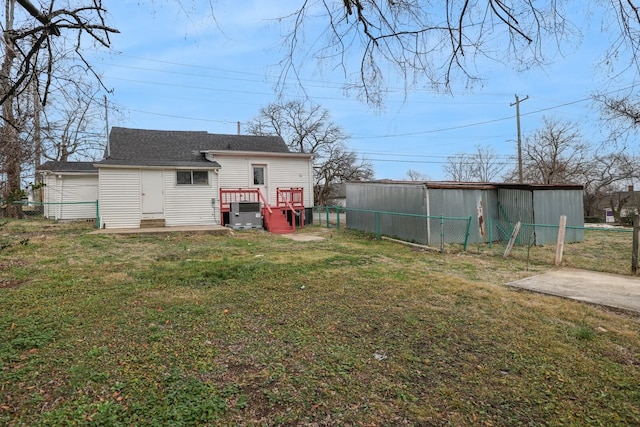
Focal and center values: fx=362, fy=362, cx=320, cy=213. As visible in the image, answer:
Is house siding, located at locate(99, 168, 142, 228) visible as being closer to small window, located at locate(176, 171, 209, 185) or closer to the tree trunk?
small window, located at locate(176, 171, 209, 185)

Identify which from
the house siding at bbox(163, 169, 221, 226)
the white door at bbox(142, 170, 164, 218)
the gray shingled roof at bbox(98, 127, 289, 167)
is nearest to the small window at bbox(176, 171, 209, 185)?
the house siding at bbox(163, 169, 221, 226)

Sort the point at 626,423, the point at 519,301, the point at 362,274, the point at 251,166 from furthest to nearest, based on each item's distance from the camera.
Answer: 1. the point at 251,166
2. the point at 362,274
3. the point at 519,301
4. the point at 626,423

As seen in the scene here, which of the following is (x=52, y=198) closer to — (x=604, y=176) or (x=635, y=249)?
(x=635, y=249)

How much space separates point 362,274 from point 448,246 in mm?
5425

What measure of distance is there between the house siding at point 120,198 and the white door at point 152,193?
0.69 ft

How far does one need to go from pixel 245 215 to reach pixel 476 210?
883 centimetres

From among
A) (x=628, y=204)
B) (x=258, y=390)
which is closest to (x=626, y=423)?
(x=258, y=390)

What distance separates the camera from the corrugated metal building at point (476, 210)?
11.2m

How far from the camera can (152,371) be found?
2752mm

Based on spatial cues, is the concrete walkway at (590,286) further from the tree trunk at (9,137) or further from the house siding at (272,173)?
the house siding at (272,173)

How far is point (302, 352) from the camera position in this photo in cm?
316

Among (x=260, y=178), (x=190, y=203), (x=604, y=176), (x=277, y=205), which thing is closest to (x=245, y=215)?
(x=277, y=205)

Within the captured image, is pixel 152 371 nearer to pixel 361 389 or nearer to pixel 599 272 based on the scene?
pixel 361 389

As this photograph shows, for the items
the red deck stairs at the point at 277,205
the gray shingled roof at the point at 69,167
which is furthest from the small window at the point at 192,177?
the gray shingled roof at the point at 69,167
